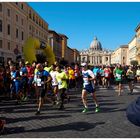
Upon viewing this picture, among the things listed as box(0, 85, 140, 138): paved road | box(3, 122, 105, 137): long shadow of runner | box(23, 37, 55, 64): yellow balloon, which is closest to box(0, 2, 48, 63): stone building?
box(23, 37, 55, 64): yellow balloon

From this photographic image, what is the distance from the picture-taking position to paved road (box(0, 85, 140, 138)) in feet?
24.1

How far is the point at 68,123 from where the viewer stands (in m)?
8.69

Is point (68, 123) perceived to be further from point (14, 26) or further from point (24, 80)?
point (14, 26)

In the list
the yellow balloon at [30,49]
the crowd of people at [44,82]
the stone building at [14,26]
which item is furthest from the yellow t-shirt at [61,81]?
the stone building at [14,26]

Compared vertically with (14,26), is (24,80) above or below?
below

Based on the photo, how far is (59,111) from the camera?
11.1m

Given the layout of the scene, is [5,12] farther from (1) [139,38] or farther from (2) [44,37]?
(1) [139,38]

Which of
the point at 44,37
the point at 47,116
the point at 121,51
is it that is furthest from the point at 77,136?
the point at 121,51

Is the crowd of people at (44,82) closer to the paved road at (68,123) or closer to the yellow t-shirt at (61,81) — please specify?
the yellow t-shirt at (61,81)

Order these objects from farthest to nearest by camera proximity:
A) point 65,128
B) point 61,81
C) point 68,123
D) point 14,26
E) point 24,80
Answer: point 14,26, point 24,80, point 61,81, point 68,123, point 65,128

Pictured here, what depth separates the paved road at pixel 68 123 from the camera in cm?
734

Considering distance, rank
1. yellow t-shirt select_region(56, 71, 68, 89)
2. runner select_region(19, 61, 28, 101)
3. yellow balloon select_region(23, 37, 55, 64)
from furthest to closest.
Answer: yellow balloon select_region(23, 37, 55, 64), runner select_region(19, 61, 28, 101), yellow t-shirt select_region(56, 71, 68, 89)

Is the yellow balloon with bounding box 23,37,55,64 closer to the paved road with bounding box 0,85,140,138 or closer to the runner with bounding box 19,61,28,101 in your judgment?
the runner with bounding box 19,61,28,101

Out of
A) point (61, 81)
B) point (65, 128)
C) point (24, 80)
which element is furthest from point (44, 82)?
point (24, 80)
